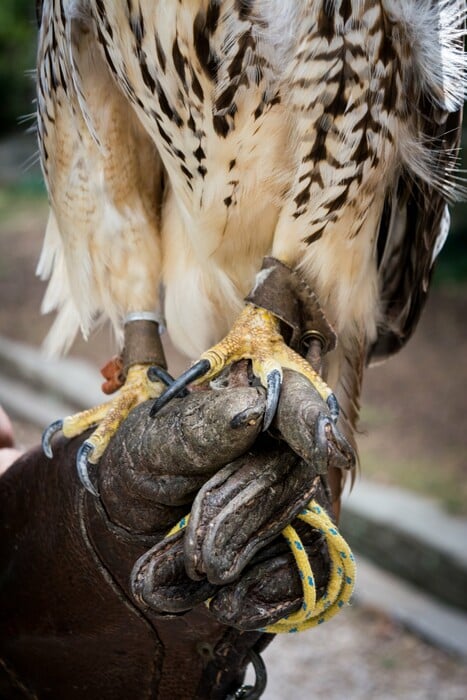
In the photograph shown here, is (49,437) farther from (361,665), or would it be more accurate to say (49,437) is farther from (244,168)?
(361,665)

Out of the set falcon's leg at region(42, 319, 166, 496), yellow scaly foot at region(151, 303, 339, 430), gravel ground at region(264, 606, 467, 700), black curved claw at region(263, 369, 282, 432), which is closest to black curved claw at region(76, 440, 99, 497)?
falcon's leg at region(42, 319, 166, 496)

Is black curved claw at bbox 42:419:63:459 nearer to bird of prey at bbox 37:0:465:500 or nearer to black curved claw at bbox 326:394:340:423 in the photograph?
bird of prey at bbox 37:0:465:500

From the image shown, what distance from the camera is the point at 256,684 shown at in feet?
6.06

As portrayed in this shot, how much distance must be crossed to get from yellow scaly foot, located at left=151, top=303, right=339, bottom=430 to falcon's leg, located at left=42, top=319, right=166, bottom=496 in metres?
0.26

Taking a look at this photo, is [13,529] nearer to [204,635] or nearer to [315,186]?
[204,635]

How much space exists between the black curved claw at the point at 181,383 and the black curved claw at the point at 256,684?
0.53 metres

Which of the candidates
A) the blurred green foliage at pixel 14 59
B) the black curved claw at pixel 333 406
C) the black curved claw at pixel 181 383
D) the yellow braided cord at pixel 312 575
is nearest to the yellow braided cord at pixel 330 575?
the yellow braided cord at pixel 312 575

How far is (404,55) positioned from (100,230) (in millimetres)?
805

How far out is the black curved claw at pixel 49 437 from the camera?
2064mm

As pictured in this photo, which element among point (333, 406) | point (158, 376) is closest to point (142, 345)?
point (158, 376)

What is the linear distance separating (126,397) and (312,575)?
687 mm

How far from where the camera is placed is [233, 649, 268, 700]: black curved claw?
183 centimetres

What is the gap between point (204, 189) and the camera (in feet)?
6.66

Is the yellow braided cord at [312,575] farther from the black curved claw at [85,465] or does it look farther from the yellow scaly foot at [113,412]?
the yellow scaly foot at [113,412]
